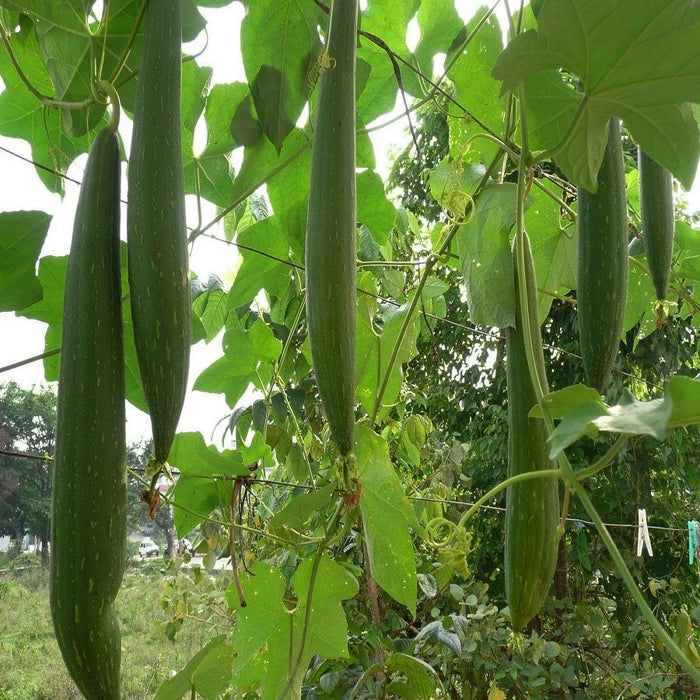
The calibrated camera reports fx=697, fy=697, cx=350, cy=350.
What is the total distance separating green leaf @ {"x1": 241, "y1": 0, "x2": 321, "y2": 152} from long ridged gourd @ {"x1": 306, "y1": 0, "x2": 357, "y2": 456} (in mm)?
212

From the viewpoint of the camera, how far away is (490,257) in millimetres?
538

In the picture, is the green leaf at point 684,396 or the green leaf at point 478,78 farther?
the green leaf at point 478,78

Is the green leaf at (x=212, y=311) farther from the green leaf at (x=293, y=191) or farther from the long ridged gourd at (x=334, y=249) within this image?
the long ridged gourd at (x=334, y=249)

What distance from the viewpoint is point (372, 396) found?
2.66 ft

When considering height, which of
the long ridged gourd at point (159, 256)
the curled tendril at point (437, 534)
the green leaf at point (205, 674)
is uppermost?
the long ridged gourd at point (159, 256)

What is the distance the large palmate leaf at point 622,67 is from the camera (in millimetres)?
378

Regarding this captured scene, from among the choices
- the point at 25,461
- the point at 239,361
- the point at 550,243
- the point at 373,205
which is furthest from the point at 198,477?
the point at 25,461

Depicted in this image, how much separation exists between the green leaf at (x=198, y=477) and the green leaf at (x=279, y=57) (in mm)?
297

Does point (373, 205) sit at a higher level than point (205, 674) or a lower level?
higher

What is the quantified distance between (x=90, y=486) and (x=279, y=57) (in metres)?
0.40

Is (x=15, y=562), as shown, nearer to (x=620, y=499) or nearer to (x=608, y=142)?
(x=620, y=499)

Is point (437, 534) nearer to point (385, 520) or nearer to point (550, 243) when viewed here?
point (385, 520)

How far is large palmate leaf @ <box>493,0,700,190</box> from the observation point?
378mm

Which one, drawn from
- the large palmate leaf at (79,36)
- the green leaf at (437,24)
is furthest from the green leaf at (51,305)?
the green leaf at (437,24)
